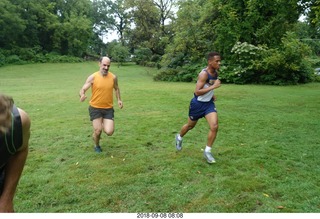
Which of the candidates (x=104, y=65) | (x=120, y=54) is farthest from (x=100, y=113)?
(x=120, y=54)

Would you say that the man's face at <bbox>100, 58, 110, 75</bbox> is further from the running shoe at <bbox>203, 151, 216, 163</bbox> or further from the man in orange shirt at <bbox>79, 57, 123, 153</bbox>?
the running shoe at <bbox>203, 151, 216, 163</bbox>

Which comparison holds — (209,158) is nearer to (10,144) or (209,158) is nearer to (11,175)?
(11,175)

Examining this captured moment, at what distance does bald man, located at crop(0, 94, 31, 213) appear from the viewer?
5.08 ft

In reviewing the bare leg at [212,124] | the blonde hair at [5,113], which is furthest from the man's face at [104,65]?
the blonde hair at [5,113]

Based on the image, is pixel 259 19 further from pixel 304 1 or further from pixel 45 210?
pixel 45 210

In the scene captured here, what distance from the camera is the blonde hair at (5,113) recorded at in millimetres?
1509

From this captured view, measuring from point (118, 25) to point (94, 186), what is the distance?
68.9m

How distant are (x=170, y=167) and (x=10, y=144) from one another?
11.5ft

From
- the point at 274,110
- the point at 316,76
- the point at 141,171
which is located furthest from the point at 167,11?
the point at 141,171

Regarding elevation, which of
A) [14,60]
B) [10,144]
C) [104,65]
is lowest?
[14,60]

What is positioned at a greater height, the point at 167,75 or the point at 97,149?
the point at 97,149

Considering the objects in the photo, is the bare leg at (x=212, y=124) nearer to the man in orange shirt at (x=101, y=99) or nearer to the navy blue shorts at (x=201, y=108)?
the navy blue shorts at (x=201, y=108)

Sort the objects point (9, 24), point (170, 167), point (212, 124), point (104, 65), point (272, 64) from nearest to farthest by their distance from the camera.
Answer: point (170, 167)
point (212, 124)
point (104, 65)
point (272, 64)
point (9, 24)

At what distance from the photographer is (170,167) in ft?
16.4
